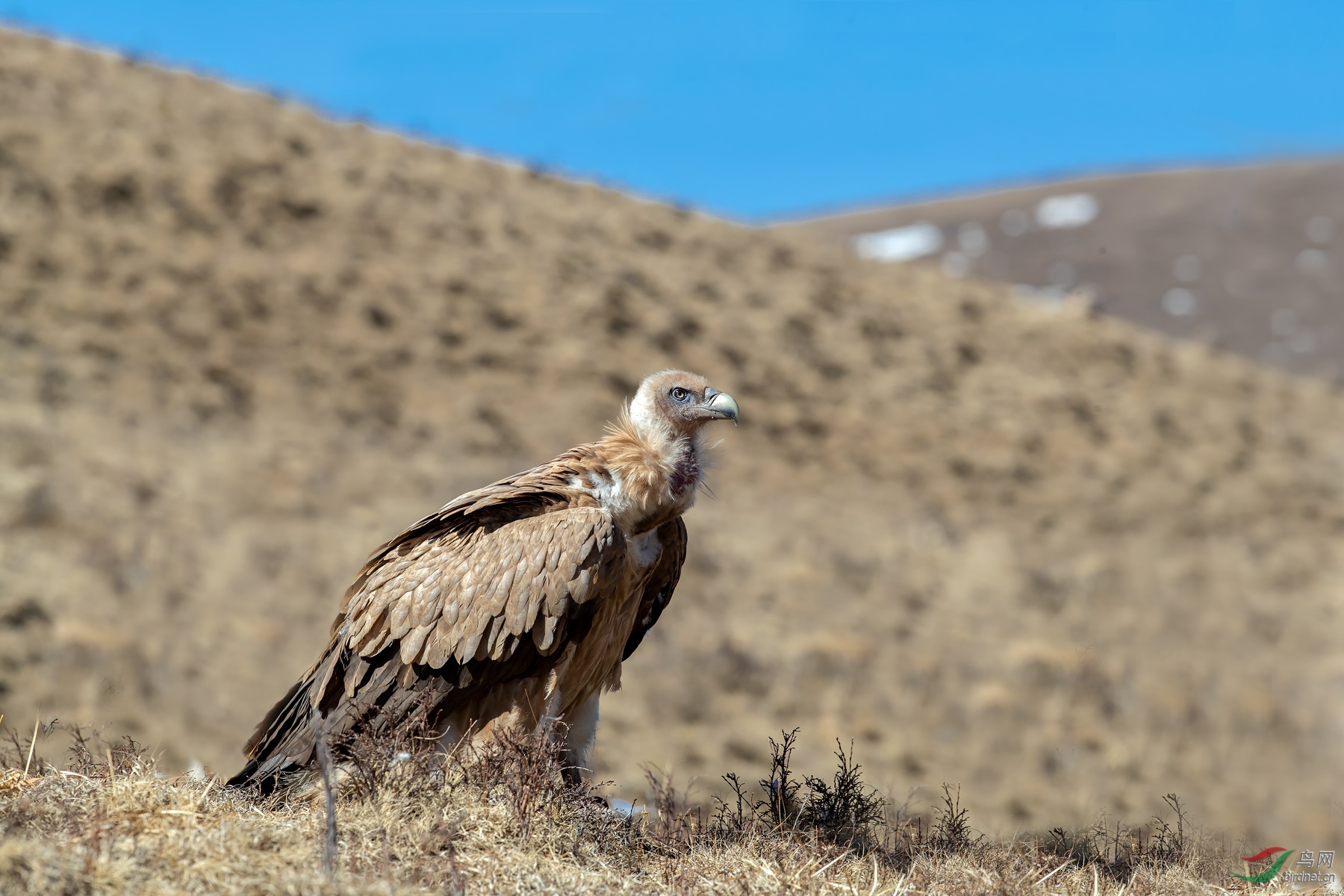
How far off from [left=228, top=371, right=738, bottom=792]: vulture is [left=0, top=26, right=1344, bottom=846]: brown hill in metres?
6.53

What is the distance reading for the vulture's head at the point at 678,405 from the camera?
22.0 feet

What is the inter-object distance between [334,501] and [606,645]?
596 inches

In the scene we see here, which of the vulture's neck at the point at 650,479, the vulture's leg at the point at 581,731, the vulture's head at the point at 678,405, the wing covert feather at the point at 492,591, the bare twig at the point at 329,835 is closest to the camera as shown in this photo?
the bare twig at the point at 329,835

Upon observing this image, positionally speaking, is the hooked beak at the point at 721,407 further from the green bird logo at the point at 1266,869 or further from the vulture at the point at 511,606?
the green bird logo at the point at 1266,869

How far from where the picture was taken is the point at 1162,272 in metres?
57.6

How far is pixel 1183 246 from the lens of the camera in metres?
60.4

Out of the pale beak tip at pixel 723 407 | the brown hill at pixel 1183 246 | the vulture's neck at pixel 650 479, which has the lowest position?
the vulture's neck at pixel 650 479

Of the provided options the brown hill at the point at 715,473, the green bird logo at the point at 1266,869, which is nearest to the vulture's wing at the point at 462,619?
the green bird logo at the point at 1266,869

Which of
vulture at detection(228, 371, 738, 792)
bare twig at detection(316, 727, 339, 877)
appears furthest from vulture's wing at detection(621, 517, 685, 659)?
bare twig at detection(316, 727, 339, 877)

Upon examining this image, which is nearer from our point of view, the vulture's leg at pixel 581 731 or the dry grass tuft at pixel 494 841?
the dry grass tuft at pixel 494 841

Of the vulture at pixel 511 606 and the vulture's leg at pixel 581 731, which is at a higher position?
the vulture at pixel 511 606

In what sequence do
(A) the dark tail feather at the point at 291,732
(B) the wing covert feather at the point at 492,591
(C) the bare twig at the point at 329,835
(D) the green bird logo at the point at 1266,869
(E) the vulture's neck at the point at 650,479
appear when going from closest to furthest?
(C) the bare twig at the point at 329,835
(D) the green bird logo at the point at 1266,869
(B) the wing covert feather at the point at 492,591
(A) the dark tail feather at the point at 291,732
(E) the vulture's neck at the point at 650,479

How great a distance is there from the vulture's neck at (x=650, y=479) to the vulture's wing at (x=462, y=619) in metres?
0.22

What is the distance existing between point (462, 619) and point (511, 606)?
282mm
